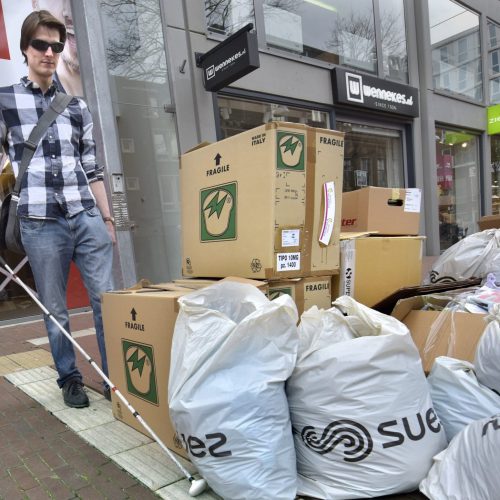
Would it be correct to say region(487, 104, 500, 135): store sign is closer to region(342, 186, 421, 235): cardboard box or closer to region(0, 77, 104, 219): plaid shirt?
region(342, 186, 421, 235): cardboard box

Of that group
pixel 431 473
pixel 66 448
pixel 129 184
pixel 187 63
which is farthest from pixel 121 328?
pixel 187 63

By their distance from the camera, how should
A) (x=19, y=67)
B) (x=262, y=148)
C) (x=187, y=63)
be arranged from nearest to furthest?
(x=262, y=148)
(x=19, y=67)
(x=187, y=63)

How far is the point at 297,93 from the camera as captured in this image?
22.9 feet

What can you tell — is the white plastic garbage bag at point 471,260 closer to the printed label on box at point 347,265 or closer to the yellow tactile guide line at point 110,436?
the printed label on box at point 347,265

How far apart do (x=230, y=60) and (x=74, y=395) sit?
406cm

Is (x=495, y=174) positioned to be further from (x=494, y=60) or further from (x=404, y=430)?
(x=404, y=430)

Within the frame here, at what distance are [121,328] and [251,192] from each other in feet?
3.21

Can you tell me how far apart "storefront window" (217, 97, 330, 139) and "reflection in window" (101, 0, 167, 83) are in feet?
3.19

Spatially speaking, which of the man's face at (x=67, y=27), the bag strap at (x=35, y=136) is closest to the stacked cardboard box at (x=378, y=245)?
the bag strap at (x=35, y=136)

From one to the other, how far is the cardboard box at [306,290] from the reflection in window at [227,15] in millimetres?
4874

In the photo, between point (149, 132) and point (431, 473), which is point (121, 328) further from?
point (149, 132)

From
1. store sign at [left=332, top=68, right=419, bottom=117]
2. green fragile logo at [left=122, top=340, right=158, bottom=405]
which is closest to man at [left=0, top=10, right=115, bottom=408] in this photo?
green fragile logo at [left=122, top=340, right=158, bottom=405]

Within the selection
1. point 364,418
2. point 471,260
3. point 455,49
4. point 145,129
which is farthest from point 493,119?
point 364,418

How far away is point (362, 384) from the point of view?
1.67 m
